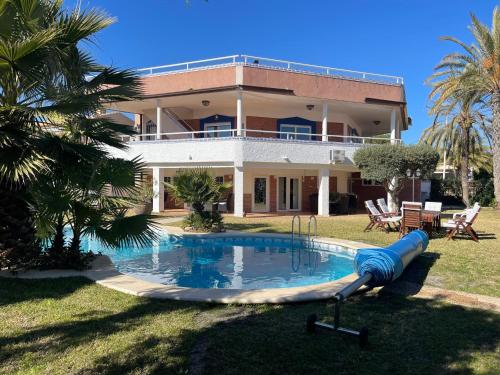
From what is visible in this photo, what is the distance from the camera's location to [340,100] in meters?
22.5

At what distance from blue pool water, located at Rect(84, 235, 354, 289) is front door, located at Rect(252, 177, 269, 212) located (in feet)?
35.1

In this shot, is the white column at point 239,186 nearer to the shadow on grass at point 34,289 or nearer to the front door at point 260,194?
the front door at point 260,194

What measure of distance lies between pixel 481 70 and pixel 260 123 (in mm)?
11980

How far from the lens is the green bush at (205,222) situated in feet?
46.9

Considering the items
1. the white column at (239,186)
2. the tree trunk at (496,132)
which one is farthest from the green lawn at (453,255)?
the tree trunk at (496,132)

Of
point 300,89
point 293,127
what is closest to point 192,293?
point 300,89

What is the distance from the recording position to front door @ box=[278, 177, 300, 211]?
2470 cm

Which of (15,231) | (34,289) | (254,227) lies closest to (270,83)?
(254,227)

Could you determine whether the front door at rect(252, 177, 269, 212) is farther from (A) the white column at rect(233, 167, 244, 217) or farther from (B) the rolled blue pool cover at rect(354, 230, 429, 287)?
(B) the rolled blue pool cover at rect(354, 230, 429, 287)

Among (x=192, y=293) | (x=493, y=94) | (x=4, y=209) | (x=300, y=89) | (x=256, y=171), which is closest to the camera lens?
(x=192, y=293)

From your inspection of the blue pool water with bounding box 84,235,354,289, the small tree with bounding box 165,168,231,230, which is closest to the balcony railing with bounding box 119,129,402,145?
the small tree with bounding box 165,168,231,230

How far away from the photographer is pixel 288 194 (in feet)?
81.6

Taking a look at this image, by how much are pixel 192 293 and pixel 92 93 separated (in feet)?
12.4

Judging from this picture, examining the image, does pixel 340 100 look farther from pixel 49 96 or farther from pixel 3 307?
pixel 3 307
